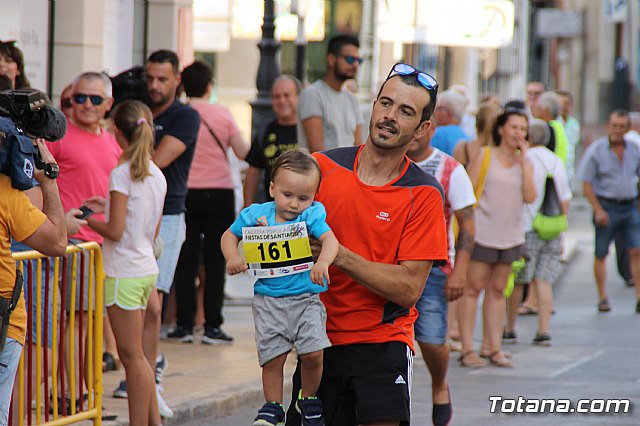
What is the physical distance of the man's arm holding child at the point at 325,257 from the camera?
500 cm

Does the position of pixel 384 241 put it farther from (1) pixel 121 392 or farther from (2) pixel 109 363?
(2) pixel 109 363

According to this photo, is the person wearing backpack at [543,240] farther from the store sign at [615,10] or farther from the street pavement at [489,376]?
the store sign at [615,10]

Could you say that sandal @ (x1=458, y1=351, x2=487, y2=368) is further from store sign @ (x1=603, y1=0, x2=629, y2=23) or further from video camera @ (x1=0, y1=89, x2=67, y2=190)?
store sign @ (x1=603, y1=0, x2=629, y2=23)

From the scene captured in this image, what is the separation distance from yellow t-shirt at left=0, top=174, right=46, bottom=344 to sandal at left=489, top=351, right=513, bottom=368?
638cm

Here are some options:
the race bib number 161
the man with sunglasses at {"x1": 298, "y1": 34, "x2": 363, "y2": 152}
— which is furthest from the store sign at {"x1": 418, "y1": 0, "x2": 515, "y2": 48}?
the race bib number 161

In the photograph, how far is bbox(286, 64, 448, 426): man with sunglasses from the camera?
5242 mm

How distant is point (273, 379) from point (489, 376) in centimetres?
559

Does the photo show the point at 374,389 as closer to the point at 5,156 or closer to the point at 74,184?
the point at 5,156

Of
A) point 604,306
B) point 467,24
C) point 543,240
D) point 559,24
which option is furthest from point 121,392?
point 559,24

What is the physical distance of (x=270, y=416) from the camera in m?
5.44

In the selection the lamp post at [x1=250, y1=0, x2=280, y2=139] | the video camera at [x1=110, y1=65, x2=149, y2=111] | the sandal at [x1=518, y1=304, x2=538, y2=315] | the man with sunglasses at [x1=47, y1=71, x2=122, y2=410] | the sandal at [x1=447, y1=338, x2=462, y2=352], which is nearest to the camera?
the man with sunglasses at [x1=47, y1=71, x2=122, y2=410]

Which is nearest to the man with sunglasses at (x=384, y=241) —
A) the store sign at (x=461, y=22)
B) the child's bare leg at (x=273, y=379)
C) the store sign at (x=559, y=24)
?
the child's bare leg at (x=273, y=379)

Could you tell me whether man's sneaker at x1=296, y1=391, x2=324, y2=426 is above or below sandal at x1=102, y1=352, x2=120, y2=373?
above

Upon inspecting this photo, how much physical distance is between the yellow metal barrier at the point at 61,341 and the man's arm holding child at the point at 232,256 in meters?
1.69
